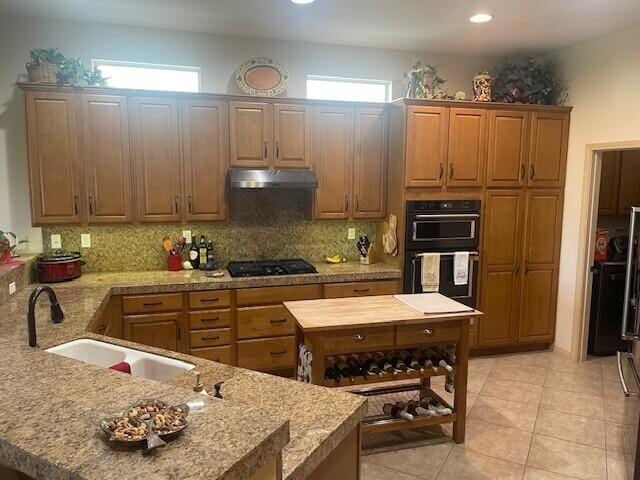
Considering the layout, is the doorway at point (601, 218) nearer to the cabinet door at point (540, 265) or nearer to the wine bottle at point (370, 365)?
the cabinet door at point (540, 265)

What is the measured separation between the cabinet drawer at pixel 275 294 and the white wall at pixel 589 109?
2.45 metres

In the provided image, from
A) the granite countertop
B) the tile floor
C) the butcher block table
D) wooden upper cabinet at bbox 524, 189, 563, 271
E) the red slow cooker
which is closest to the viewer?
the granite countertop

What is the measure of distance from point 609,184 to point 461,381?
2944 millimetres

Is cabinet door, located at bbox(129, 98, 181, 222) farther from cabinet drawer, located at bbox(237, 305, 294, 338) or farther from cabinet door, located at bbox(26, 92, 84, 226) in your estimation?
cabinet drawer, located at bbox(237, 305, 294, 338)

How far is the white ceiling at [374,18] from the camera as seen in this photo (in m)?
3.35

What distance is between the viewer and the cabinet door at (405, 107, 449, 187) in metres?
4.11

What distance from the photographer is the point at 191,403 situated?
3.68 ft

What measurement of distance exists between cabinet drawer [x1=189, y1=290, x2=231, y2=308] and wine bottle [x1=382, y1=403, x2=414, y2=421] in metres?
1.49

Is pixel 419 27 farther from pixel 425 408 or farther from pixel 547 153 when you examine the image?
pixel 425 408

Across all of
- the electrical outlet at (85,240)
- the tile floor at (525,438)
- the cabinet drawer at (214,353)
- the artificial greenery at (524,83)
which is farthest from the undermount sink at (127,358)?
the artificial greenery at (524,83)

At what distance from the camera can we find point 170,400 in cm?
114

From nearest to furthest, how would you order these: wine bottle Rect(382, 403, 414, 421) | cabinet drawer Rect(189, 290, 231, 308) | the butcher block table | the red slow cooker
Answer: the butcher block table, wine bottle Rect(382, 403, 414, 421), the red slow cooker, cabinet drawer Rect(189, 290, 231, 308)

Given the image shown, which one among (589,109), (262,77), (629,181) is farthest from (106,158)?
(629,181)

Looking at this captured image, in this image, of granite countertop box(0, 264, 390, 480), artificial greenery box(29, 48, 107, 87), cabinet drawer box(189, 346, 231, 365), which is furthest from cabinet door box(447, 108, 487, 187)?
granite countertop box(0, 264, 390, 480)
